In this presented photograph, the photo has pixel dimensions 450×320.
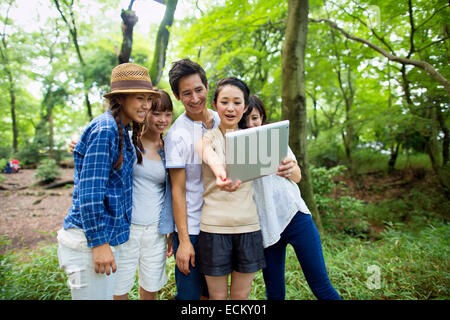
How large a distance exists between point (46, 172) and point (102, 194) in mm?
11310

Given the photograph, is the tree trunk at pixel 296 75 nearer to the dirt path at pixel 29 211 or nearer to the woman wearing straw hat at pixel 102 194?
the woman wearing straw hat at pixel 102 194

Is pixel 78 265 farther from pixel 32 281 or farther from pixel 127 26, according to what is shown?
pixel 127 26

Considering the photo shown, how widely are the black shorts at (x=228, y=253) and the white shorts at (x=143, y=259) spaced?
0.52 m

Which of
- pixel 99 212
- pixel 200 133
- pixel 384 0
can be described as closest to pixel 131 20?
pixel 384 0

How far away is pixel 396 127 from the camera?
5898 mm

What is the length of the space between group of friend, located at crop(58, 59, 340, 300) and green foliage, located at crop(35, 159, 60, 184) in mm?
10892

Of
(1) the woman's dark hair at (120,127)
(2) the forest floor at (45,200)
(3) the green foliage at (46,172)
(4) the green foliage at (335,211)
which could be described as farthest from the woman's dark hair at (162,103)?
(3) the green foliage at (46,172)

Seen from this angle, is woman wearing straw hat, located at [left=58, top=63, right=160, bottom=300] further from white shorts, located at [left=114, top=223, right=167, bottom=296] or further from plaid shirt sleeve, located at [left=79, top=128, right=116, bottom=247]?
white shorts, located at [left=114, top=223, right=167, bottom=296]

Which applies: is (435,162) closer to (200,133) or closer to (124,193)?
(200,133)

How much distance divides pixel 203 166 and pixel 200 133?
273 mm

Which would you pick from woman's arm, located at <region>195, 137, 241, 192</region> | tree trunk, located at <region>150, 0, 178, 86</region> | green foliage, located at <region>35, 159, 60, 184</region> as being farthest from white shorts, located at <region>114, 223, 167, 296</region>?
green foliage, located at <region>35, 159, 60, 184</region>

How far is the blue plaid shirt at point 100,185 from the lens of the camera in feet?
4.80

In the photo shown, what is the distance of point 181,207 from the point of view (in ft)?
5.52

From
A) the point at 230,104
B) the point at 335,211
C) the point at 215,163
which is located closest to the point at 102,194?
the point at 215,163
